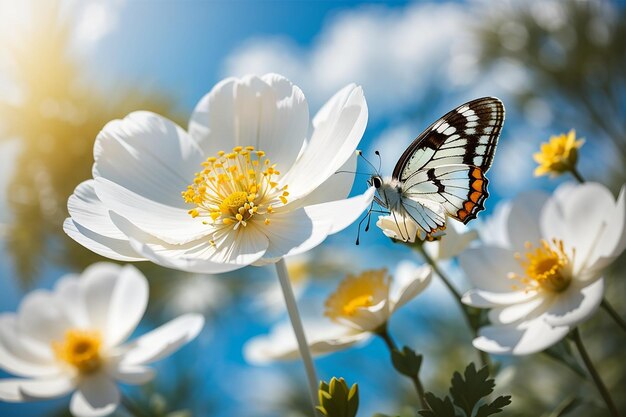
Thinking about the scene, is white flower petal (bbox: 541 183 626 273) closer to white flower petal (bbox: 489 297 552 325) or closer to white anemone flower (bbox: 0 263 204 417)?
white flower petal (bbox: 489 297 552 325)

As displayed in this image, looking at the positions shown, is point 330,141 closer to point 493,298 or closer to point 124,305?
point 493,298

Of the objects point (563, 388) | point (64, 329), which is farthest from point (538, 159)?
point (563, 388)

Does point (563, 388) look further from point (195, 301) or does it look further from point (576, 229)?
point (195, 301)

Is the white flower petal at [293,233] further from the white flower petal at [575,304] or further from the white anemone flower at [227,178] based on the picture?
the white flower petal at [575,304]

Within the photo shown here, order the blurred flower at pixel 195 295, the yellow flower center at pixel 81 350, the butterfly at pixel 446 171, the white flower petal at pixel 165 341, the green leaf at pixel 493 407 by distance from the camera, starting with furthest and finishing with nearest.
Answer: the blurred flower at pixel 195 295, the yellow flower center at pixel 81 350, the white flower petal at pixel 165 341, the butterfly at pixel 446 171, the green leaf at pixel 493 407

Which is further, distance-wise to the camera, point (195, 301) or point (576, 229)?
point (195, 301)

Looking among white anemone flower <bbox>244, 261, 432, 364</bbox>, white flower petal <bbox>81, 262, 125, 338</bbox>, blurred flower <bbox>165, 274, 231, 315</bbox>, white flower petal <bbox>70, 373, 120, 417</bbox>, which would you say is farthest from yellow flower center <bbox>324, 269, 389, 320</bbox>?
blurred flower <bbox>165, 274, 231, 315</bbox>

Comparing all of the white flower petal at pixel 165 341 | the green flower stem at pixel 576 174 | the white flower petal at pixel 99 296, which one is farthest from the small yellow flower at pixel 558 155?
the white flower petal at pixel 99 296
